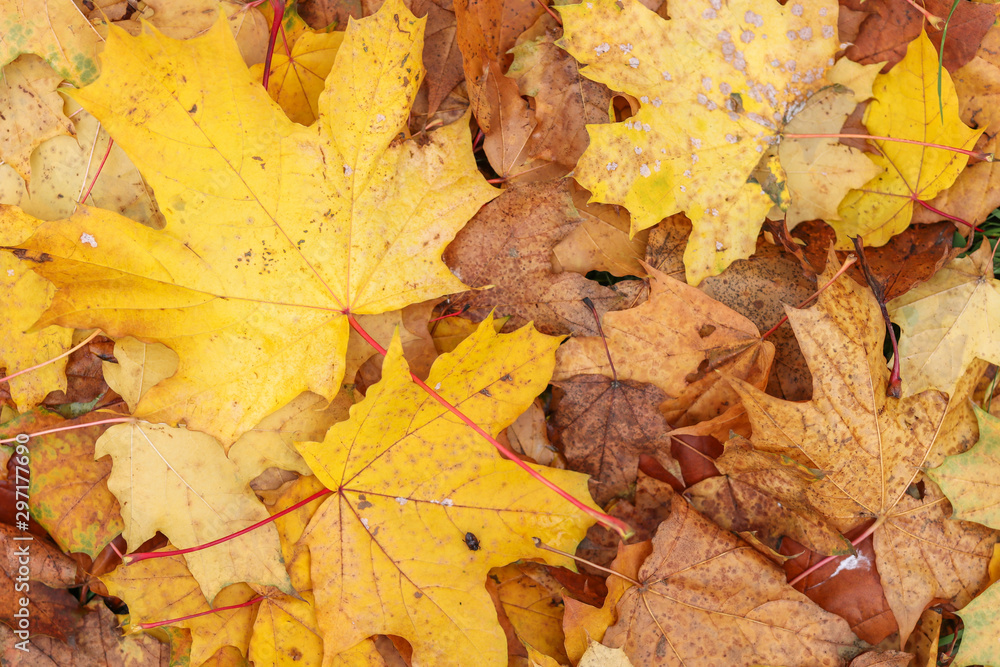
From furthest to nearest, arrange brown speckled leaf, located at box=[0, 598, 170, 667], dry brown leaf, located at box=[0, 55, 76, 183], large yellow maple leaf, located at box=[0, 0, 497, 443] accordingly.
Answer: brown speckled leaf, located at box=[0, 598, 170, 667], dry brown leaf, located at box=[0, 55, 76, 183], large yellow maple leaf, located at box=[0, 0, 497, 443]

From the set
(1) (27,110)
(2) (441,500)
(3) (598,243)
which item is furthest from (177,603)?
(3) (598,243)

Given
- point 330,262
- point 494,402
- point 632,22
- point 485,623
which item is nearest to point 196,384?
point 330,262

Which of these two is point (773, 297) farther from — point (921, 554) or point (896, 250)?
point (921, 554)

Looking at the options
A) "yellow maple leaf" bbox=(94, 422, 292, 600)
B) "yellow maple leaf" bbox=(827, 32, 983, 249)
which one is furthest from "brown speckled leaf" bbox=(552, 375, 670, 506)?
"yellow maple leaf" bbox=(94, 422, 292, 600)

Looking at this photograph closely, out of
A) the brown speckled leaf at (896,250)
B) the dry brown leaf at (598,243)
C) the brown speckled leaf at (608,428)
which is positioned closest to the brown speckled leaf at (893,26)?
the brown speckled leaf at (896,250)

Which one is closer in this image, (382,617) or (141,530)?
(382,617)

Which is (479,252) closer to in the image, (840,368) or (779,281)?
(779,281)

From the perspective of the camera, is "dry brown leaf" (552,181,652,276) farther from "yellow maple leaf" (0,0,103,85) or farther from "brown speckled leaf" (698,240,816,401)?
"yellow maple leaf" (0,0,103,85)
